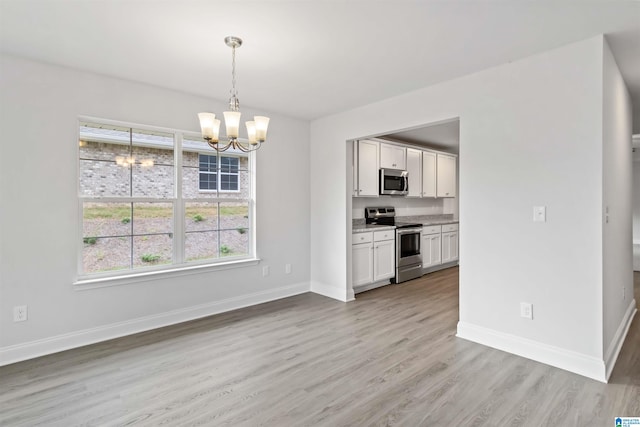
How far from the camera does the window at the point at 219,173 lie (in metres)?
3.94

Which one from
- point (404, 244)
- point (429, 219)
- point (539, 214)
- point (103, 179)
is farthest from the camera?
point (429, 219)

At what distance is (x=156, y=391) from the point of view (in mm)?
2305

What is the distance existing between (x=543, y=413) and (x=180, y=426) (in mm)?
2176

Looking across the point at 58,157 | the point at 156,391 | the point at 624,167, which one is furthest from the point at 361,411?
the point at 624,167

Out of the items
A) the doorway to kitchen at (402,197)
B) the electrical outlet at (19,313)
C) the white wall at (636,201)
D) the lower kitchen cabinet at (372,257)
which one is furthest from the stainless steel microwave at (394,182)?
the white wall at (636,201)

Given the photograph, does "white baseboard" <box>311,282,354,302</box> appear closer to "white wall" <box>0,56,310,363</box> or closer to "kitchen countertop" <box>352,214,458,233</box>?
"kitchen countertop" <box>352,214,458,233</box>

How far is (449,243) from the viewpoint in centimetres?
652

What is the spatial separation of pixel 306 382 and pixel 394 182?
3878 mm

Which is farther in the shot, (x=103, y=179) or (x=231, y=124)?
(x=103, y=179)

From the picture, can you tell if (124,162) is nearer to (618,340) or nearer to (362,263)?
(362,263)

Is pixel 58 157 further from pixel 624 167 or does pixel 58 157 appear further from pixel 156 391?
pixel 624 167

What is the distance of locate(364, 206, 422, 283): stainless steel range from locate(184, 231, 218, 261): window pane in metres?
2.67

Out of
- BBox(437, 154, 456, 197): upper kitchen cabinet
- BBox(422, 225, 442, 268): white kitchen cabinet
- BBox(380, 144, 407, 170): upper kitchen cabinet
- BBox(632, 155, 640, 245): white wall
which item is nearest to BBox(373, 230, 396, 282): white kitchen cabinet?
BBox(422, 225, 442, 268): white kitchen cabinet

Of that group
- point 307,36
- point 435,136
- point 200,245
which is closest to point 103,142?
point 200,245
